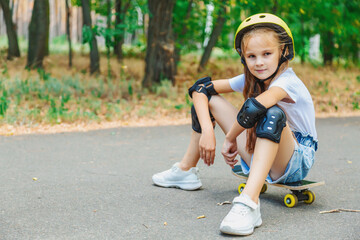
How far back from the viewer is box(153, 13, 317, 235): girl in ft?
8.69

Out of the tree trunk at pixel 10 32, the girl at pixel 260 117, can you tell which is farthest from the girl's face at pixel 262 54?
the tree trunk at pixel 10 32

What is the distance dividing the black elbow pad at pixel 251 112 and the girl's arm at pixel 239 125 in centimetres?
4

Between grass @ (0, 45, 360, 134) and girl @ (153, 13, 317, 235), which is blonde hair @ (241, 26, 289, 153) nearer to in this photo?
girl @ (153, 13, 317, 235)

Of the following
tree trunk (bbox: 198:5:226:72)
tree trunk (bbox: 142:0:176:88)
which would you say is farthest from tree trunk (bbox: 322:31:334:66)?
tree trunk (bbox: 142:0:176:88)

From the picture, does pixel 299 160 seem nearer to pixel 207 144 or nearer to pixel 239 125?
pixel 239 125

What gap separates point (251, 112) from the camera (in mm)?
2656

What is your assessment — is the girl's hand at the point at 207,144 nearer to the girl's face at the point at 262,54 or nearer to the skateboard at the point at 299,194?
the skateboard at the point at 299,194

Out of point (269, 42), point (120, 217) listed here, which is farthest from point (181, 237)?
point (269, 42)

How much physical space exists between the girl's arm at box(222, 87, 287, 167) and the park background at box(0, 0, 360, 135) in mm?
4291

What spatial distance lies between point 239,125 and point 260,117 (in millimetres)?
189

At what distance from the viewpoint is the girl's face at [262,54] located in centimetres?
279

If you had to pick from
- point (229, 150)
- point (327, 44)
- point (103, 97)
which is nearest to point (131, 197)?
point (229, 150)

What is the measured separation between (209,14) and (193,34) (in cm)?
137

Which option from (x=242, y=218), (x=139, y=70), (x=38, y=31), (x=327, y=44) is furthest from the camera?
(x=327, y=44)
